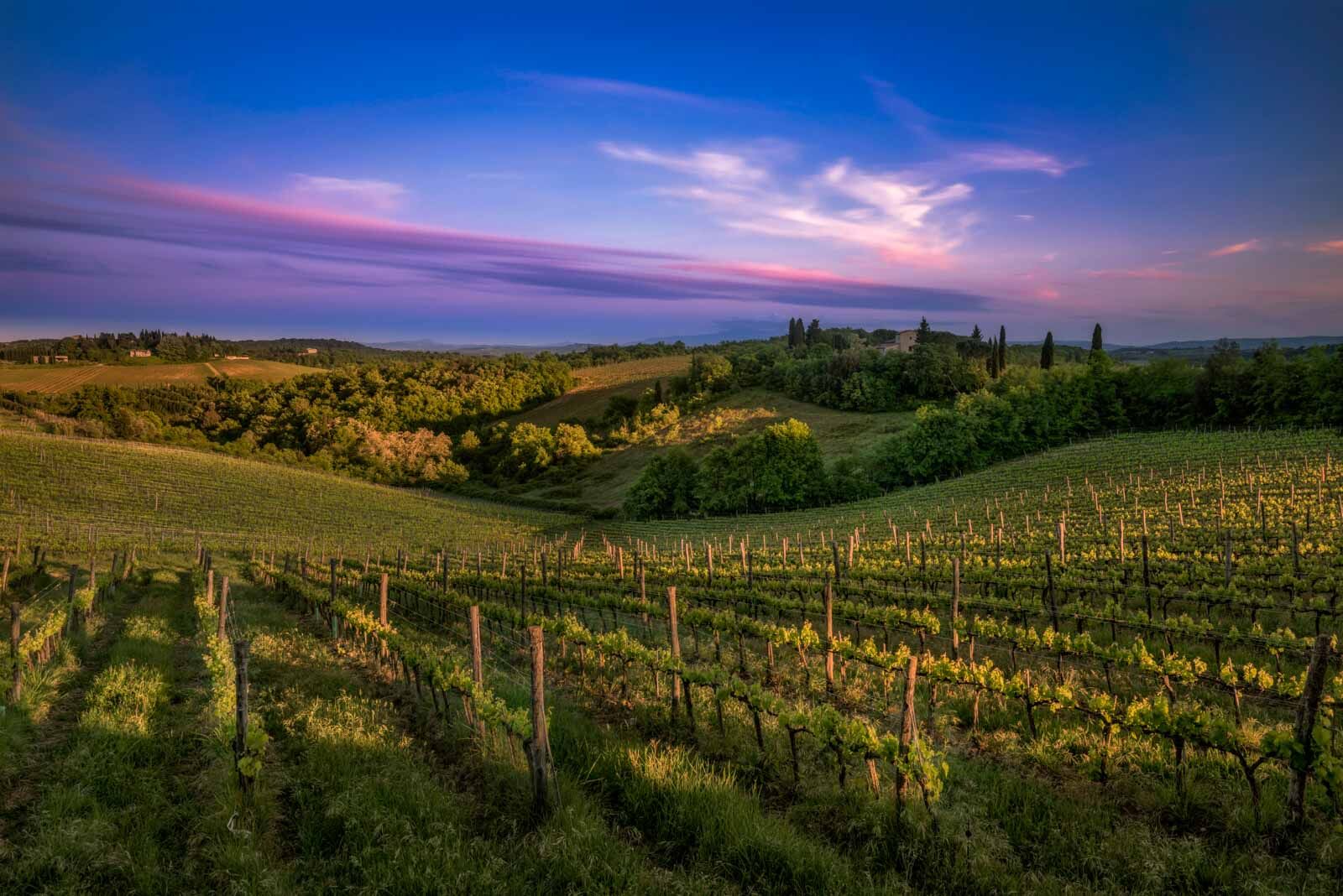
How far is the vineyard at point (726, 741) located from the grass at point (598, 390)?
9154 centimetres

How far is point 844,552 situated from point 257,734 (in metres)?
24.5

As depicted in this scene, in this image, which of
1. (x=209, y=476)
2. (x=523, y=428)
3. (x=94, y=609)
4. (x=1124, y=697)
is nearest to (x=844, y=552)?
(x=1124, y=697)

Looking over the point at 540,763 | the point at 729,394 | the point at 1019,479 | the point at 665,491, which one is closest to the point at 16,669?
the point at 540,763

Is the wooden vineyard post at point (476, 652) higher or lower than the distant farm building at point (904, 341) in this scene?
lower

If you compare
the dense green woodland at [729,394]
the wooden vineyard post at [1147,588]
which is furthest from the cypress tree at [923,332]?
the wooden vineyard post at [1147,588]

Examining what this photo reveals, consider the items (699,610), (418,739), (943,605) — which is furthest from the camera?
(943,605)

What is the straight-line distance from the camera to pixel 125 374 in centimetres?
10250

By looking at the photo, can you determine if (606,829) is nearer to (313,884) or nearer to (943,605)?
(313,884)

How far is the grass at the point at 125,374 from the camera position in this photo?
3602 inches

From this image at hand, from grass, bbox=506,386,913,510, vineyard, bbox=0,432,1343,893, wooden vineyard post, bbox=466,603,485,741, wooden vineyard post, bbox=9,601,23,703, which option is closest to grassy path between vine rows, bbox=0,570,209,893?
vineyard, bbox=0,432,1343,893

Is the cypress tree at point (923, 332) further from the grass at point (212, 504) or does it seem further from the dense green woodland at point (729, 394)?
the grass at point (212, 504)

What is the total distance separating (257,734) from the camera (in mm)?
6613

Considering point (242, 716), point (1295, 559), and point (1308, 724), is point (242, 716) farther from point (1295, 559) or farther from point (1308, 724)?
point (1295, 559)

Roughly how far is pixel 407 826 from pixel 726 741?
13.8 feet
